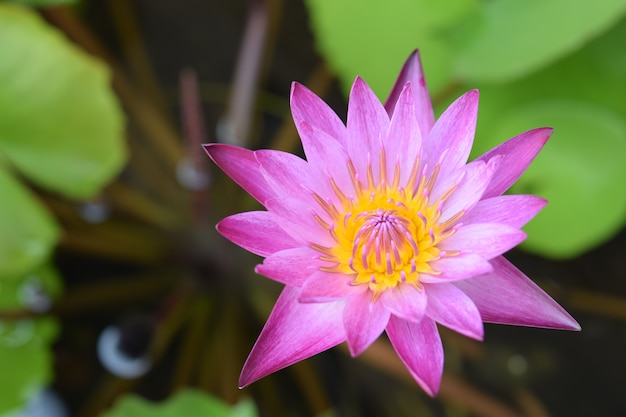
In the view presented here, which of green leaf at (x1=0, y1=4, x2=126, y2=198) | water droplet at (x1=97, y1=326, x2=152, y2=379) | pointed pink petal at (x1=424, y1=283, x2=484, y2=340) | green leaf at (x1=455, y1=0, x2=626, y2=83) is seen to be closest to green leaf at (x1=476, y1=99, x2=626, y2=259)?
green leaf at (x1=455, y1=0, x2=626, y2=83)

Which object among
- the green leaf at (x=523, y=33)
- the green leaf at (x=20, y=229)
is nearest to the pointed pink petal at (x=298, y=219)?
the green leaf at (x=523, y=33)

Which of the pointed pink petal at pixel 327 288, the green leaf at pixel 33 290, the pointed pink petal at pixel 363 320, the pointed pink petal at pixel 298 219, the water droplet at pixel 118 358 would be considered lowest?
the water droplet at pixel 118 358

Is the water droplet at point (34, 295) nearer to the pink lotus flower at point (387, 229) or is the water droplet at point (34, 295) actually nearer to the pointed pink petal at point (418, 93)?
the pink lotus flower at point (387, 229)

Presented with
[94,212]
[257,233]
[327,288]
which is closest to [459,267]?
[327,288]

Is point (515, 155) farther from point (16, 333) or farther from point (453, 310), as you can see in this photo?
point (16, 333)

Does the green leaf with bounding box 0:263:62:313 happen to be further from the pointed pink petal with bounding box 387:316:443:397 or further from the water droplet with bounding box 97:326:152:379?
the pointed pink petal with bounding box 387:316:443:397

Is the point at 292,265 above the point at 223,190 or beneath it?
above
